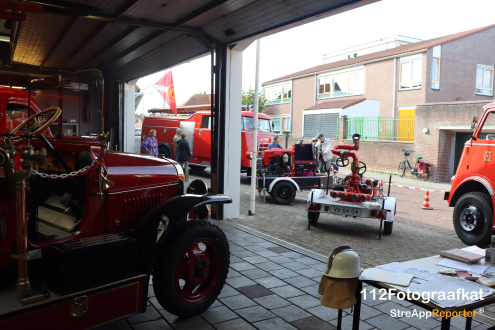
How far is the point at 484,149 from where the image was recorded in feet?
22.0

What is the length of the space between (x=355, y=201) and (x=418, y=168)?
38.2ft

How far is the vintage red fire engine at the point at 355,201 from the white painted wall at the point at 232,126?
1592mm

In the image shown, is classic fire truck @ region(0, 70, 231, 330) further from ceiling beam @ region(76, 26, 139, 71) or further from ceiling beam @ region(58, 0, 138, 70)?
ceiling beam @ region(76, 26, 139, 71)

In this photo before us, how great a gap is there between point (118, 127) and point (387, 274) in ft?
40.8

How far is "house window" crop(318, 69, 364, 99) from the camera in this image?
94.4ft

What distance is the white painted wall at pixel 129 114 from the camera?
1359cm

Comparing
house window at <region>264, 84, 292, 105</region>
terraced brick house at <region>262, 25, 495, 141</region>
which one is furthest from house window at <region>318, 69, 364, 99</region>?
house window at <region>264, 84, 292, 105</region>

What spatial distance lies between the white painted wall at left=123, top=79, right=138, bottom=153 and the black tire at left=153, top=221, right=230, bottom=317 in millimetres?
10740

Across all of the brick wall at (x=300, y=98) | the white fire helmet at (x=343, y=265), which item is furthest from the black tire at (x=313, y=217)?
the brick wall at (x=300, y=98)

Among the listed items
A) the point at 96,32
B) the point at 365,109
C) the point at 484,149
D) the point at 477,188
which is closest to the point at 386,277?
the point at 484,149

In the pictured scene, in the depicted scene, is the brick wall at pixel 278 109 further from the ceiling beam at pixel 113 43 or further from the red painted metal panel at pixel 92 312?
the red painted metal panel at pixel 92 312

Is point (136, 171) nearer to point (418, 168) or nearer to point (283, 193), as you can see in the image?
point (283, 193)

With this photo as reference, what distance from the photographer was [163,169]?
3.89 m

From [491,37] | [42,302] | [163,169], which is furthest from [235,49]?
[491,37]
